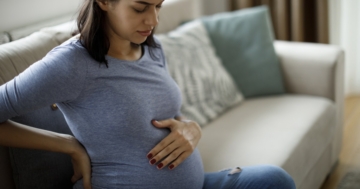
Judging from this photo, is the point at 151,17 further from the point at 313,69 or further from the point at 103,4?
the point at 313,69

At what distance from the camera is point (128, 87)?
4.79 feet

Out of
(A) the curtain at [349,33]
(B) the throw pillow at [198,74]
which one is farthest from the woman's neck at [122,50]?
(A) the curtain at [349,33]

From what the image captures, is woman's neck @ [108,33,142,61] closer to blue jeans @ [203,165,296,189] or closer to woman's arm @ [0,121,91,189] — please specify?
woman's arm @ [0,121,91,189]

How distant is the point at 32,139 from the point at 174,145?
41cm

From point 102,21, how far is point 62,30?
39 centimetres

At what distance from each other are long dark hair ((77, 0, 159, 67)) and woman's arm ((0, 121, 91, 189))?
242mm

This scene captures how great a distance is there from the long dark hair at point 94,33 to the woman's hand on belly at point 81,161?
0.24 metres

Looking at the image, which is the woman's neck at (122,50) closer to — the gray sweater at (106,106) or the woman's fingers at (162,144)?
the gray sweater at (106,106)

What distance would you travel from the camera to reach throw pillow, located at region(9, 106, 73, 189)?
1486 millimetres

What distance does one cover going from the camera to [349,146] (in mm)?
2867

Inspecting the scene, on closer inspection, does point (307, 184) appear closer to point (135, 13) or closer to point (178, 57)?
point (178, 57)

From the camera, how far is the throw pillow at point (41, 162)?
4.88 ft

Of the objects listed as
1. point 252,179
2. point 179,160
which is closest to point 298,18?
point 252,179

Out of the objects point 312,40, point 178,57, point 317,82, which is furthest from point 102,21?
point 312,40
